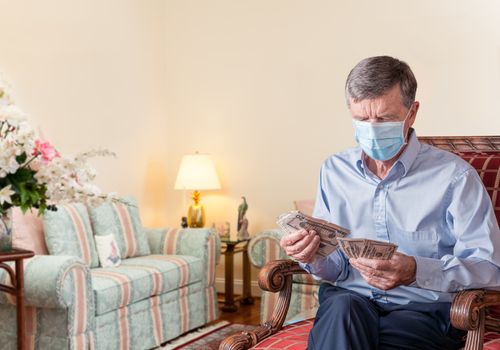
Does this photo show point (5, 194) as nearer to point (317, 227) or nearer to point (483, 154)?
point (317, 227)

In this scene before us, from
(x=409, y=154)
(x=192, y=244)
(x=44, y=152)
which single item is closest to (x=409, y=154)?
(x=409, y=154)

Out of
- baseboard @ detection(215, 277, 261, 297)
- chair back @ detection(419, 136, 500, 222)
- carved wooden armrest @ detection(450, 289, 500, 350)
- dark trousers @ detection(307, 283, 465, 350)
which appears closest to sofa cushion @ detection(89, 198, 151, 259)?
baseboard @ detection(215, 277, 261, 297)

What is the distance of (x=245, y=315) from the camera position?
15.5ft

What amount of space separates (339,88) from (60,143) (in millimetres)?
1938

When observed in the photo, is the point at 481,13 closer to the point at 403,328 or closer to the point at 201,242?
the point at 201,242

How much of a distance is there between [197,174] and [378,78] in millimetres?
3182

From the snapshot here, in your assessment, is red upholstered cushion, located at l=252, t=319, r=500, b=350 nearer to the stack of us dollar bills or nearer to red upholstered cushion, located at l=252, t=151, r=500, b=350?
red upholstered cushion, located at l=252, t=151, r=500, b=350

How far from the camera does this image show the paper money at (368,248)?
168 cm

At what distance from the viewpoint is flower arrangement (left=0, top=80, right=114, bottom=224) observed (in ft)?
5.92

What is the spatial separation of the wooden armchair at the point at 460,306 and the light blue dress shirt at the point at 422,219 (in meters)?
0.09

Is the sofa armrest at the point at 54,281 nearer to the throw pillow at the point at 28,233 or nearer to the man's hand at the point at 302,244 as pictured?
the throw pillow at the point at 28,233

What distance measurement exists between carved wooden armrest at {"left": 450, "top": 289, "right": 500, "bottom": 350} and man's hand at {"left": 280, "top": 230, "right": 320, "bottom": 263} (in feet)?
1.28

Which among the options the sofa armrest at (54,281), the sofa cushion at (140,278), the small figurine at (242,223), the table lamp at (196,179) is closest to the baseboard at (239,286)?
the small figurine at (242,223)

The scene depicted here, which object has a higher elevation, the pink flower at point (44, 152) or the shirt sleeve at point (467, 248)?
the pink flower at point (44, 152)
